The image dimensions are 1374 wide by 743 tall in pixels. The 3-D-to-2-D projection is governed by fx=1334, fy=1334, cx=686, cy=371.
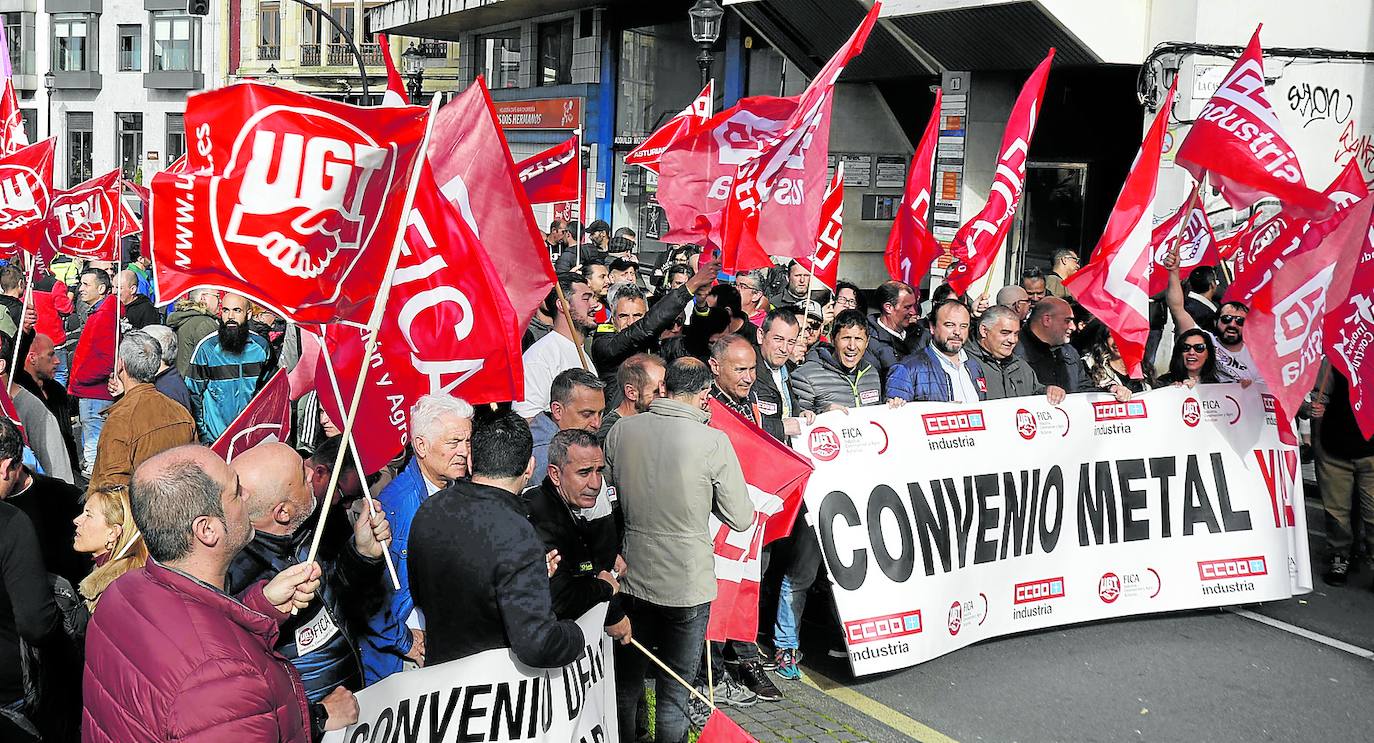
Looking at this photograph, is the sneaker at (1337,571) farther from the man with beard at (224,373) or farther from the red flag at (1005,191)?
the man with beard at (224,373)

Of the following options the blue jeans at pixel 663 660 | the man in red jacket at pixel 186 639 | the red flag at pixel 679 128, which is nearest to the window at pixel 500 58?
the red flag at pixel 679 128

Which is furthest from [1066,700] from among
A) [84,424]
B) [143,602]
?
[84,424]

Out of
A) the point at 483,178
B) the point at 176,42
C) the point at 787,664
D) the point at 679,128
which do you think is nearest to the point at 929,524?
the point at 787,664

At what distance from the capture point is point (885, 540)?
6.75 m

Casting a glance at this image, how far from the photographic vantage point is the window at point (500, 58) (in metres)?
30.6

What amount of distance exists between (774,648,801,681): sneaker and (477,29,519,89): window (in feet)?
82.5

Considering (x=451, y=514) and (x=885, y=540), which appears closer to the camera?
(x=451, y=514)

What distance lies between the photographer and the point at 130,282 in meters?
11.4

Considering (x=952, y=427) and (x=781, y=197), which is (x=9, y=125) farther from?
(x=952, y=427)

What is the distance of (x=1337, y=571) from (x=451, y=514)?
6.51m

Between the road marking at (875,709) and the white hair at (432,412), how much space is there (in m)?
2.50

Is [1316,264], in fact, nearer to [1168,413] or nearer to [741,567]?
[1168,413]

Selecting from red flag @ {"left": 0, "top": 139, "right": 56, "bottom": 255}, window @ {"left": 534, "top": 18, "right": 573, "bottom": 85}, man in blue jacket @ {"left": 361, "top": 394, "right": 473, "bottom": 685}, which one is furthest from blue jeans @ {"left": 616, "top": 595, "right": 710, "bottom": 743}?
window @ {"left": 534, "top": 18, "right": 573, "bottom": 85}

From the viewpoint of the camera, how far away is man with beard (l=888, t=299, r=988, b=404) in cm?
773
